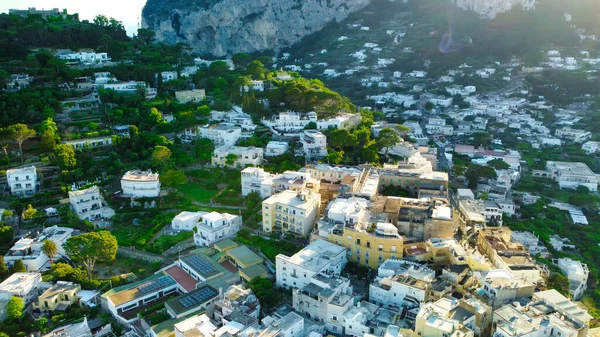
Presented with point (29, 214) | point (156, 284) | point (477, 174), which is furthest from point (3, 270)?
point (477, 174)

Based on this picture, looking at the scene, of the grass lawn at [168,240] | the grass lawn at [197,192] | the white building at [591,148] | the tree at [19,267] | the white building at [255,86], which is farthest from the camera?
the white building at [255,86]

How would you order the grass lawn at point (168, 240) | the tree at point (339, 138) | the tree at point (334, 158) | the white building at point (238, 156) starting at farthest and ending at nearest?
the tree at point (339, 138) → the white building at point (238, 156) → the tree at point (334, 158) → the grass lawn at point (168, 240)

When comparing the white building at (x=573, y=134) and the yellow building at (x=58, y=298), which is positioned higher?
the white building at (x=573, y=134)

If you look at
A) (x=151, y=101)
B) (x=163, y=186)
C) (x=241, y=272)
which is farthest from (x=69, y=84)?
(x=241, y=272)

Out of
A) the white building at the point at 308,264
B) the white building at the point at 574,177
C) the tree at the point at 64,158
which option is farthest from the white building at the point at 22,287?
the white building at the point at 574,177

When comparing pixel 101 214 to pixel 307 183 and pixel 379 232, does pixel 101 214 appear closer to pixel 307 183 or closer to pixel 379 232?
pixel 307 183

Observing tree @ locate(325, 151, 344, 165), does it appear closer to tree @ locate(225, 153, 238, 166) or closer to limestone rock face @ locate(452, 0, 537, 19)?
tree @ locate(225, 153, 238, 166)

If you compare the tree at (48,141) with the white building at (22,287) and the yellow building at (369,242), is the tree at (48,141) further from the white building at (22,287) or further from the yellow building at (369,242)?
the yellow building at (369,242)
